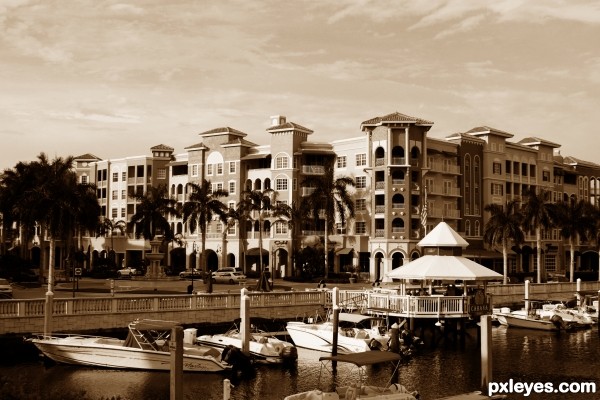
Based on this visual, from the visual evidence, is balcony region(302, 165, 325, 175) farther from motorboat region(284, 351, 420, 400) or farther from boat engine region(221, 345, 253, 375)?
boat engine region(221, 345, 253, 375)

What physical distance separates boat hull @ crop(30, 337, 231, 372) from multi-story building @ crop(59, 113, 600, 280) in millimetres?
59928

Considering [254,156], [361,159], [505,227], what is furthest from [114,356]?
[254,156]

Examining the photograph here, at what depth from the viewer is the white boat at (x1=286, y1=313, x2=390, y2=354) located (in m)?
40.8

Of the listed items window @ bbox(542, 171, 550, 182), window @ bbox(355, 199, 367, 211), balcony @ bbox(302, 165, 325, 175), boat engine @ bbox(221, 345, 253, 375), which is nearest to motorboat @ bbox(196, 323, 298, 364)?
boat engine @ bbox(221, 345, 253, 375)

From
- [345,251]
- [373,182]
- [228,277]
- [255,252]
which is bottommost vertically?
[228,277]

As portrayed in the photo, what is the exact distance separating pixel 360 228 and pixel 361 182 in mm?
6102

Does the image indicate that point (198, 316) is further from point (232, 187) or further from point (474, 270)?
A: point (232, 187)

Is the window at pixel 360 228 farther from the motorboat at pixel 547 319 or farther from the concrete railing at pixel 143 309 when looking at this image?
the concrete railing at pixel 143 309

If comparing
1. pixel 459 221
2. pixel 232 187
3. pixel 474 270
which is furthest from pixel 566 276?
pixel 474 270

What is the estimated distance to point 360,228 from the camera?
325ft

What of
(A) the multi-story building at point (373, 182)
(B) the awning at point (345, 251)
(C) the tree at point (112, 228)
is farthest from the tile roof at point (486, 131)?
(C) the tree at point (112, 228)

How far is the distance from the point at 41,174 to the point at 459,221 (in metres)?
60.0

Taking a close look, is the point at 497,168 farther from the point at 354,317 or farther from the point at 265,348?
the point at 265,348

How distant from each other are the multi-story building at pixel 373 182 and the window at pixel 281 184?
0.75ft
